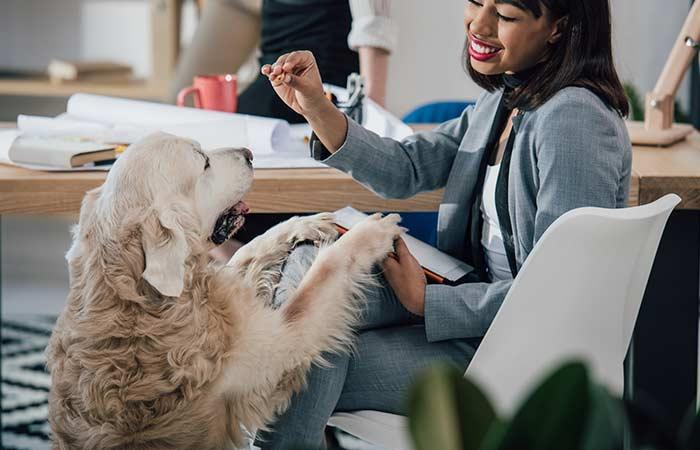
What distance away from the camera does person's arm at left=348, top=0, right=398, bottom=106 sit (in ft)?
7.89

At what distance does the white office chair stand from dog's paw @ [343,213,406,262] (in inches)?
10.0

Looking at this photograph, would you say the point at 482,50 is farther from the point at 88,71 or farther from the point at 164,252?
the point at 88,71

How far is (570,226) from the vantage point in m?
1.20

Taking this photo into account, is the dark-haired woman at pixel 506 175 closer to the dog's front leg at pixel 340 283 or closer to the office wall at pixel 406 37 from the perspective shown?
the dog's front leg at pixel 340 283

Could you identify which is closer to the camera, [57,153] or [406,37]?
[57,153]

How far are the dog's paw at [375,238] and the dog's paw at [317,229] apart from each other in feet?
0.37

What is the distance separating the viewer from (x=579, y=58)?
4.76ft

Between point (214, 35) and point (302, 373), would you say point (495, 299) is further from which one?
point (214, 35)

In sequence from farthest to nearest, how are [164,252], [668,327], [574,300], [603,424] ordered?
[668,327]
[164,252]
[574,300]
[603,424]

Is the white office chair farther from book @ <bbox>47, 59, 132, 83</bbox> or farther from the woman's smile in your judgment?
book @ <bbox>47, 59, 132, 83</bbox>

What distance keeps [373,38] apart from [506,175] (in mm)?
1003

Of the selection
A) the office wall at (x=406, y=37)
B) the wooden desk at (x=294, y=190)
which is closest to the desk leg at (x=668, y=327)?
the wooden desk at (x=294, y=190)

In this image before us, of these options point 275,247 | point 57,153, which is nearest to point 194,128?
point 57,153

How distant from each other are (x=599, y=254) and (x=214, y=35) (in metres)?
2.09
